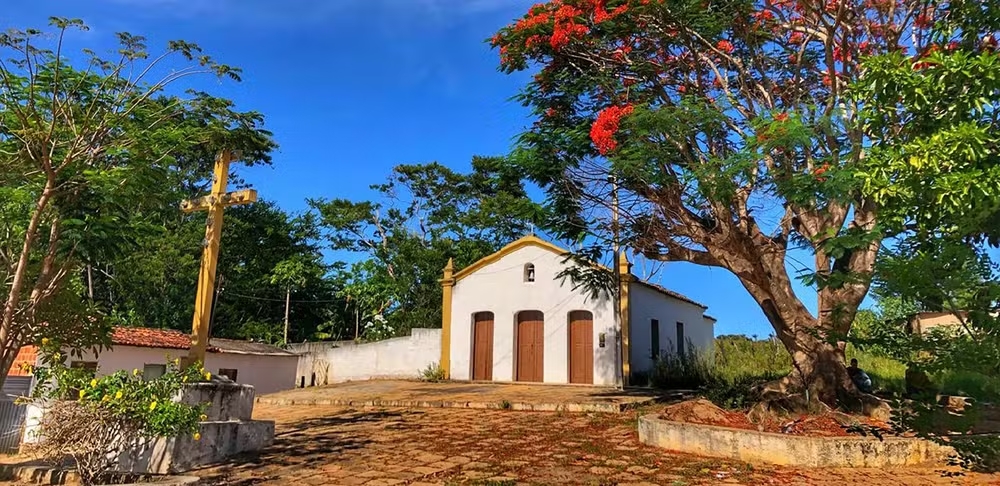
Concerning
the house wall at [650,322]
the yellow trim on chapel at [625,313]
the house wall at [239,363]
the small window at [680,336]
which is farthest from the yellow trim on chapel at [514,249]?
the house wall at [239,363]

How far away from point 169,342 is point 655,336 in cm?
1500

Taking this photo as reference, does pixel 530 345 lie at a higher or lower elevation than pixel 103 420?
higher

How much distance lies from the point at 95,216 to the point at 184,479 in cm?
328

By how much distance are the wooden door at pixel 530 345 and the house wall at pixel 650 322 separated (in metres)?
2.75

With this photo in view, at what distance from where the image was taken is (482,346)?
65.6 feet

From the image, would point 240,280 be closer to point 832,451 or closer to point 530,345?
point 530,345

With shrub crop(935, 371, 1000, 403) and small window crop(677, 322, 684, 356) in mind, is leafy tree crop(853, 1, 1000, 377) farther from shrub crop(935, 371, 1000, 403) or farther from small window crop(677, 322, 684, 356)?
small window crop(677, 322, 684, 356)

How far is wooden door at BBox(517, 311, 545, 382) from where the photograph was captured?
19094mm

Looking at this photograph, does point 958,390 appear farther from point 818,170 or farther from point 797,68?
point 797,68

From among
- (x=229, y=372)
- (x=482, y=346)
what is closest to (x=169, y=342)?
(x=229, y=372)

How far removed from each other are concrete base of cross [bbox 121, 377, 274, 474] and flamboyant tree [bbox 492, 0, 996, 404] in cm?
550

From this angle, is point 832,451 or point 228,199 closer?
point 832,451

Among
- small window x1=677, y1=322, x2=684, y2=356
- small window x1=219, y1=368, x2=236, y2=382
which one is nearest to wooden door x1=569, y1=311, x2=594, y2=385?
small window x1=677, y1=322, x2=684, y2=356

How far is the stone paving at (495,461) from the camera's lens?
6.03 metres
